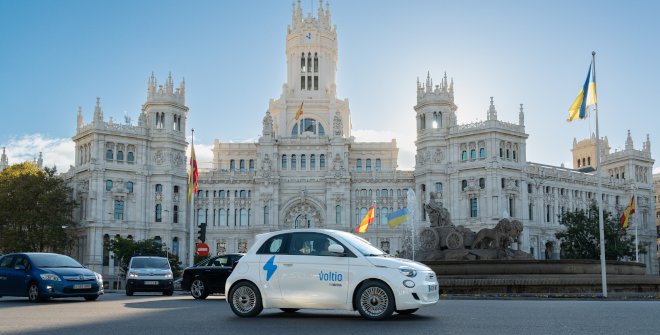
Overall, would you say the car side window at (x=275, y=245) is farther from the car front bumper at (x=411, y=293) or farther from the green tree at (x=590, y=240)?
the green tree at (x=590, y=240)

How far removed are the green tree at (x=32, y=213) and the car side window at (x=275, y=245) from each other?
256 ft

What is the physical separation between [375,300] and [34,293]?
568 inches

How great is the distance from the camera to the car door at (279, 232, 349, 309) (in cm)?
1797

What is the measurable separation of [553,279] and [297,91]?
282ft

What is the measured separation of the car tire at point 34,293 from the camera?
27.0m

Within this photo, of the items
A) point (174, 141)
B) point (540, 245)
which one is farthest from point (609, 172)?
point (174, 141)

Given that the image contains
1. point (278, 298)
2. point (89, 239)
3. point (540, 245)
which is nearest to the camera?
point (278, 298)

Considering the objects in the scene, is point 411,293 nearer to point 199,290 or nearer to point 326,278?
point 326,278

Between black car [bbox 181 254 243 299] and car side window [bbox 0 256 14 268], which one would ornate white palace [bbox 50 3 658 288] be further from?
car side window [bbox 0 256 14 268]

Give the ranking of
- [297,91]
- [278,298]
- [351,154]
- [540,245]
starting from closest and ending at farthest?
[278,298] → [540,245] → [351,154] → [297,91]

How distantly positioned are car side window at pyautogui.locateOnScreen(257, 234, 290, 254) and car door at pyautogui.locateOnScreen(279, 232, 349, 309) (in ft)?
0.57

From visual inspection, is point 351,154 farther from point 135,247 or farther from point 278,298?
point 278,298

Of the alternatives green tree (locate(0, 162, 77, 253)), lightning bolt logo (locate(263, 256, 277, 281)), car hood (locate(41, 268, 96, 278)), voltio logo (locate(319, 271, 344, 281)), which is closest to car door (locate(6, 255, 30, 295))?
car hood (locate(41, 268, 96, 278))

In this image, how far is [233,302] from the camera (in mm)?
18906
